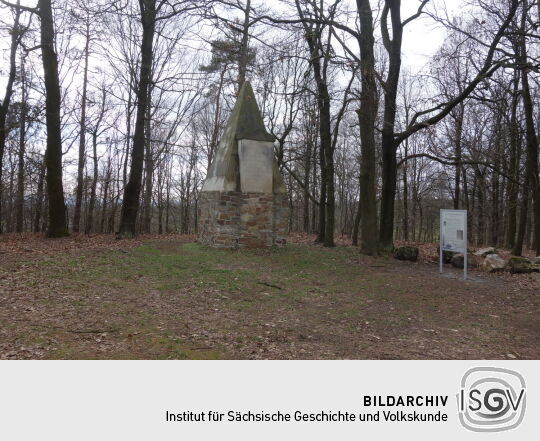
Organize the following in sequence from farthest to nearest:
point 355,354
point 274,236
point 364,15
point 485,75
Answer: point 274,236 → point 364,15 → point 485,75 → point 355,354

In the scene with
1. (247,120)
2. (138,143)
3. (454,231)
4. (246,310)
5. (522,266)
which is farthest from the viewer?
(138,143)

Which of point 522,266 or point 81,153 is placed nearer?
point 522,266

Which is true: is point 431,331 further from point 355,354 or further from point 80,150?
point 80,150

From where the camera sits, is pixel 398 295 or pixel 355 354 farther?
pixel 398 295

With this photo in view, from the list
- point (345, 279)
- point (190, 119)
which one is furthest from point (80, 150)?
point (345, 279)

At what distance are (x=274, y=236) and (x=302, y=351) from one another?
914 centimetres

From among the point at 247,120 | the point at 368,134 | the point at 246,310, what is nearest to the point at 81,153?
the point at 247,120

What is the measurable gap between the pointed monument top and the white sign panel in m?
6.41

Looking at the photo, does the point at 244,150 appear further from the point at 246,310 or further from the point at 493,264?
the point at 493,264

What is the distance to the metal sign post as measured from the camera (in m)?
9.27

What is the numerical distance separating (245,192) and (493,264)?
787cm

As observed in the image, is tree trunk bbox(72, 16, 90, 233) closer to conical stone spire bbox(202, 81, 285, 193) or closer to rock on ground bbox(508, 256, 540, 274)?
conical stone spire bbox(202, 81, 285, 193)

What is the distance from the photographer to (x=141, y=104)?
14.1m

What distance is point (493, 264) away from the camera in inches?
425
